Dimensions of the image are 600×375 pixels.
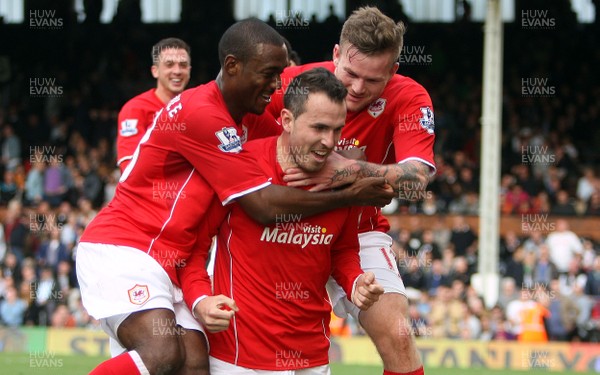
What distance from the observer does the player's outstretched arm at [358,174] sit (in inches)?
205

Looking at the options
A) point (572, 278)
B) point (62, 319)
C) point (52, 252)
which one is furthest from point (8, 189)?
point (572, 278)

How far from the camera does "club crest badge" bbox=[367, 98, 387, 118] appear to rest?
241 inches

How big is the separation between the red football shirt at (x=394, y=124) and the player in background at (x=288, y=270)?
0.89 metres

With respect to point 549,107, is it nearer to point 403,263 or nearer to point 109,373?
point 403,263

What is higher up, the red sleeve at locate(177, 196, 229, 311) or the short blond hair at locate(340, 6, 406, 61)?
the short blond hair at locate(340, 6, 406, 61)

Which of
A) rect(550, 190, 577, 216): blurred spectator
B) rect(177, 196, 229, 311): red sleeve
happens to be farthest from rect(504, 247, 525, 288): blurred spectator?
rect(177, 196, 229, 311): red sleeve

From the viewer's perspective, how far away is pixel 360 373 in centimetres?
1141

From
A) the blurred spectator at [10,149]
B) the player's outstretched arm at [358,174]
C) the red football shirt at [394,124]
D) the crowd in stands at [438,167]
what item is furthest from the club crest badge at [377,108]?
the blurred spectator at [10,149]

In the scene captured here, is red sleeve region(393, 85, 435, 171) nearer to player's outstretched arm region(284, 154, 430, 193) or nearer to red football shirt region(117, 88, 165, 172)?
player's outstretched arm region(284, 154, 430, 193)

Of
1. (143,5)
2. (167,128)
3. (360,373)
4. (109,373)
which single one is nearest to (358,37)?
(167,128)

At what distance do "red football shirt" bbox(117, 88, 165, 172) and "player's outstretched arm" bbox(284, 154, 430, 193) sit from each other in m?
3.63

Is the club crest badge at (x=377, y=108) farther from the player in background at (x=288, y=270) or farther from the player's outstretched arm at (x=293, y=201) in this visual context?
the player in background at (x=288, y=270)

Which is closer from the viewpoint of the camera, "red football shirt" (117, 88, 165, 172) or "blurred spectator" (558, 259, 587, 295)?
"red football shirt" (117, 88, 165, 172)

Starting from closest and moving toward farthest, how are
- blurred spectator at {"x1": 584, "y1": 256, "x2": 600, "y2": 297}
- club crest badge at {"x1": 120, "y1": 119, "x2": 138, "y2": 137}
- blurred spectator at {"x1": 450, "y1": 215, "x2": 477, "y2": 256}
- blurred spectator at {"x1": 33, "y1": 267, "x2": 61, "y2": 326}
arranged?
club crest badge at {"x1": 120, "y1": 119, "x2": 138, "y2": 137}, blurred spectator at {"x1": 584, "y1": 256, "x2": 600, "y2": 297}, blurred spectator at {"x1": 33, "y1": 267, "x2": 61, "y2": 326}, blurred spectator at {"x1": 450, "y1": 215, "x2": 477, "y2": 256}
